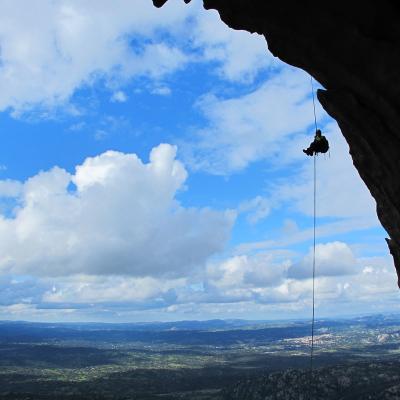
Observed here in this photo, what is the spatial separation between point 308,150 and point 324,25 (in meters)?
11.1

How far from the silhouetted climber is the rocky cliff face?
4239mm

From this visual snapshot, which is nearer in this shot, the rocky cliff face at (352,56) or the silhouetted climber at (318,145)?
the rocky cliff face at (352,56)

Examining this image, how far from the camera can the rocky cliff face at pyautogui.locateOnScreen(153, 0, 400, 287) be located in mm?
21109

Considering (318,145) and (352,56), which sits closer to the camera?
(352,56)

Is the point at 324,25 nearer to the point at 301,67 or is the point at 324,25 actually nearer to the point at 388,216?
the point at 301,67

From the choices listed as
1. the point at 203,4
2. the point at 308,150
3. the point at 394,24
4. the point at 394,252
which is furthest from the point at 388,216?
the point at 203,4

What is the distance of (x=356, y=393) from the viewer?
186m

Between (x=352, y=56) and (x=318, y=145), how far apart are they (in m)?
10.2

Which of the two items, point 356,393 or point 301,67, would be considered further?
point 356,393

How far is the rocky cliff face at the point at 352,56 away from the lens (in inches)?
831

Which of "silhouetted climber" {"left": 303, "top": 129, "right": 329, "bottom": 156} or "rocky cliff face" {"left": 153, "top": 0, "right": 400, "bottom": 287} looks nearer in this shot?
"rocky cliff face" {"left": 153, "top": 0, "right": 400, "bottom": 287}

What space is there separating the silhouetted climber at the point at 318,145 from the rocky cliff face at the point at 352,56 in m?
4.24

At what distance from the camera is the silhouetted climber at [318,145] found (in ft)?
104

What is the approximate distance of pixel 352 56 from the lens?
875 inches
